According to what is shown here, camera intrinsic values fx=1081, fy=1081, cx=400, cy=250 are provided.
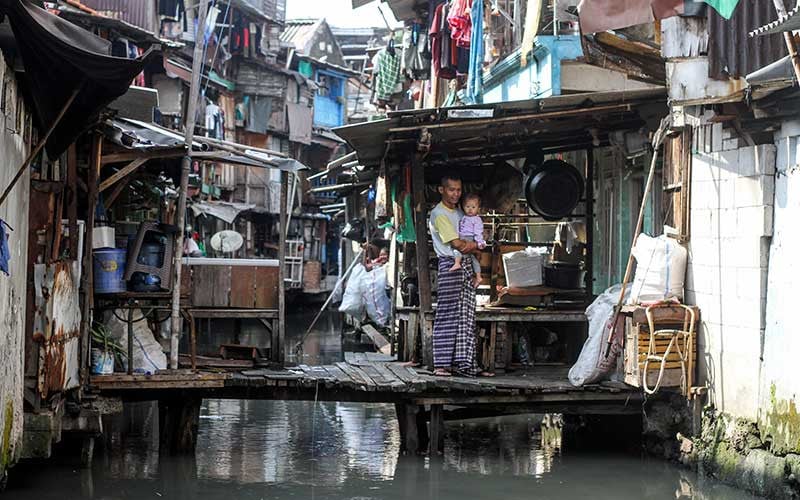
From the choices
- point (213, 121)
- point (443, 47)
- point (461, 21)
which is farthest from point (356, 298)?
point (213, 121)

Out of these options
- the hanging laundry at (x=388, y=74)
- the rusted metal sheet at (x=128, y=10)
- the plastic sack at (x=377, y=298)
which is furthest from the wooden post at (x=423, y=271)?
the rusted metal sheet at (x=128, y=10)

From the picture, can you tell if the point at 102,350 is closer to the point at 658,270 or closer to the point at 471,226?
the point at 471,226

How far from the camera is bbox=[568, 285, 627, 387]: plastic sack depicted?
11.3 m

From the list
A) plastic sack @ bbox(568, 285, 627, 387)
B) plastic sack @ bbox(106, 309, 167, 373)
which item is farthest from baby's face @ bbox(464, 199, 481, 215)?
plastic sack @ bbox(106, 309, 167, 373)

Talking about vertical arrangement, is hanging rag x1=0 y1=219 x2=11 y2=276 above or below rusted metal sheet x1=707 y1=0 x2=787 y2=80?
below

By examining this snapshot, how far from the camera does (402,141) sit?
12.1 metres

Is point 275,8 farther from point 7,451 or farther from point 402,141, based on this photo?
point 7,451

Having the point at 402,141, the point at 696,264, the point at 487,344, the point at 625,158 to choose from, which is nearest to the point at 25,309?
the point at 402,141

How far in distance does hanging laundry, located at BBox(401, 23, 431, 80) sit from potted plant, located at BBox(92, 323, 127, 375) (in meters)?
12.8

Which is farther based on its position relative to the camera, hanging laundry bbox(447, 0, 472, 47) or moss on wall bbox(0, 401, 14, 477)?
hanging laundry bbox(447, 0, 472, 47)

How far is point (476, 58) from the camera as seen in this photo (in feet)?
55.9

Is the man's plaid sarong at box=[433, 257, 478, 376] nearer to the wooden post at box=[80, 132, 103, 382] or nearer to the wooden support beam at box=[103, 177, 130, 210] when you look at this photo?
the wooden support beam at box=[103, 177, 130, 210]

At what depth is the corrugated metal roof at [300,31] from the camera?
50.9 metres

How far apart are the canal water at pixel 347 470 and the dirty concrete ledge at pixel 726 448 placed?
171 mm
